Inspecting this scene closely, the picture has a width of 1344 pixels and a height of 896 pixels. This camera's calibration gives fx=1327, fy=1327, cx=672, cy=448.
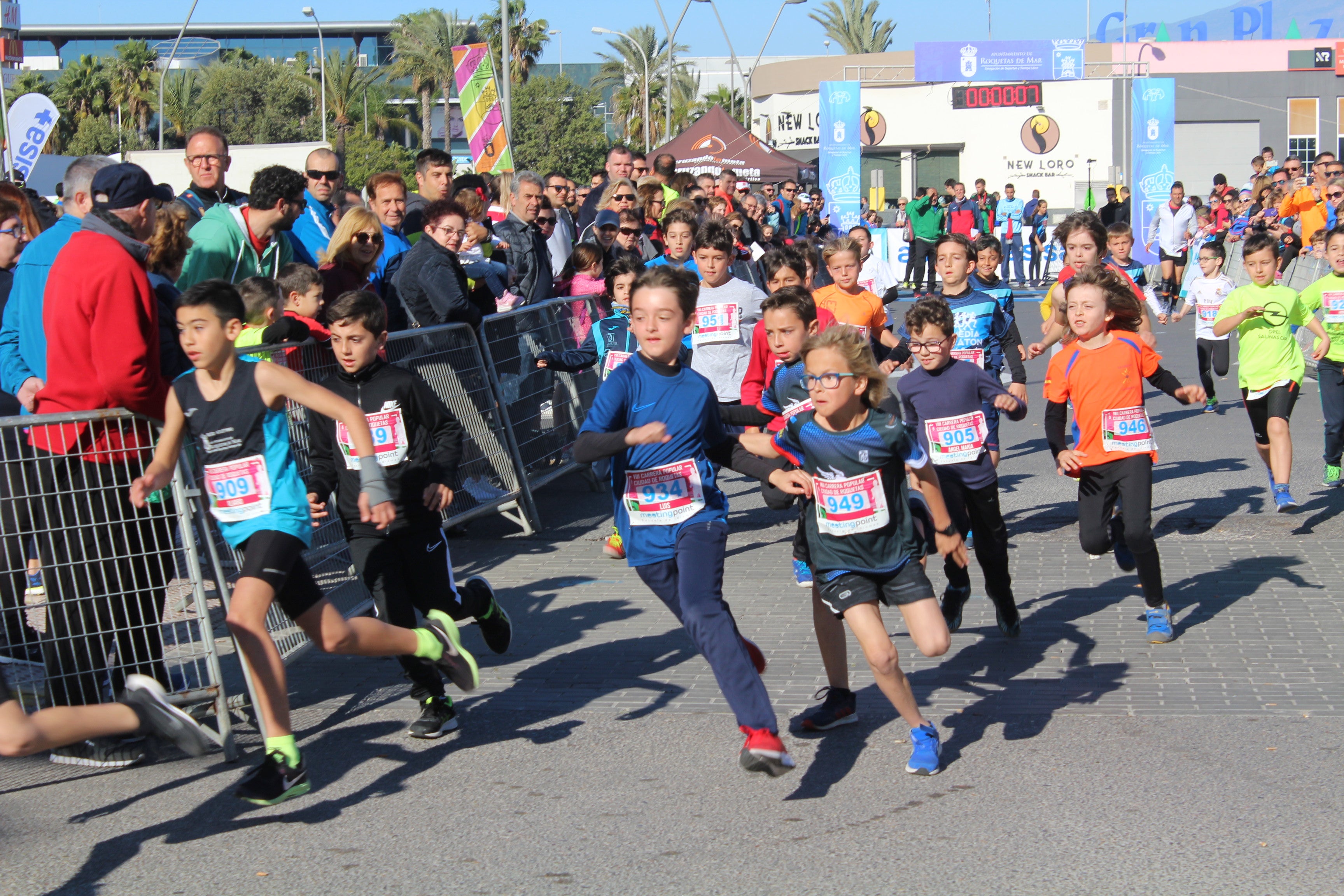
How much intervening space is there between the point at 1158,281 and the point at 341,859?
2400cm

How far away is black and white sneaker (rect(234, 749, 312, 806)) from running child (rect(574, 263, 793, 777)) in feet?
4.40

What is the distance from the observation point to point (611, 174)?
14.4 metres

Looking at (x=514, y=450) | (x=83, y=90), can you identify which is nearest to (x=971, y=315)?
(x=514, y=450)

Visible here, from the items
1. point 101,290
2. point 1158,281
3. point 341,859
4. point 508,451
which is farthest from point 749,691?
point 1158,281

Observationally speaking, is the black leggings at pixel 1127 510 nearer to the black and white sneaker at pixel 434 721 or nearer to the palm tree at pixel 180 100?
the black and white sneaker at pixel 434 721

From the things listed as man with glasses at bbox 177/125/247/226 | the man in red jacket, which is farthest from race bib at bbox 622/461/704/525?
A: man with glasses at bbox 177/125/247/226

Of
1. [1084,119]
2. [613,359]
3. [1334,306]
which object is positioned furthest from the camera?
[1084,119]

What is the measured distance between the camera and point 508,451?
8859mm

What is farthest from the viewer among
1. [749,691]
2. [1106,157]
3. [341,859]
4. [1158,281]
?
[1106,157]

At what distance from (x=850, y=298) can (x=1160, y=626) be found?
9.88 ft

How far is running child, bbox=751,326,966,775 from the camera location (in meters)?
4.57

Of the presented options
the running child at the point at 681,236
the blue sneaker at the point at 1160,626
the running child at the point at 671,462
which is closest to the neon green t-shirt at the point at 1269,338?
the blue sneaker at the point at 1160,626

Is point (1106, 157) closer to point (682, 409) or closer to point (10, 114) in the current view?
point (10, 114)

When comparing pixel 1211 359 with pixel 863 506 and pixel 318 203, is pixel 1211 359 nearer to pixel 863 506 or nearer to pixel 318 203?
pixel 318 203
